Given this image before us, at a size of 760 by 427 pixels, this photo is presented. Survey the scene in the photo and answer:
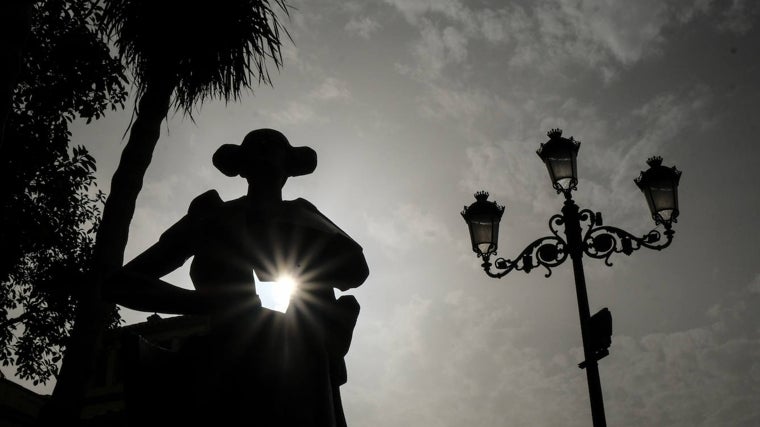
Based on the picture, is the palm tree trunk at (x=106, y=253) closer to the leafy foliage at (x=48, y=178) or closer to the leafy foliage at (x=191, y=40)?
the leafy foliage at (x=191, y=40)

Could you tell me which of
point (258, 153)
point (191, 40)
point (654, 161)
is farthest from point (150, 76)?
point (654, 161)

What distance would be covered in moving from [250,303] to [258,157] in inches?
19.7

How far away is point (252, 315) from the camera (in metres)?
1.52

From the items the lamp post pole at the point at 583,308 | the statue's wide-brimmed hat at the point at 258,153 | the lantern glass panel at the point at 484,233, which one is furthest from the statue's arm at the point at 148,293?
the lantern glass panel at the point at 484,233

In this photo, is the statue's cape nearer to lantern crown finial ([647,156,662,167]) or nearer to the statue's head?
the statue's head

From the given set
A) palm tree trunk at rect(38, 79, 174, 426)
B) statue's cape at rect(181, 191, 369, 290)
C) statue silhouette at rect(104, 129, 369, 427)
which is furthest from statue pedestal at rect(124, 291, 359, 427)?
palm tree trunk at rect(38, 79, 174, 426)

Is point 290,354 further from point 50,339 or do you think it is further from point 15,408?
point 15,408

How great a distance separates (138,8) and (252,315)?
509cm

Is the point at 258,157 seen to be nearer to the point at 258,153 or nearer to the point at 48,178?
the point at 258,153

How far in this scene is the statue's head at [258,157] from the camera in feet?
5.82

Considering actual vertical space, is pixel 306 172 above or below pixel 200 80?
below

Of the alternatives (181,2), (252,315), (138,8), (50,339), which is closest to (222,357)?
(252,315)

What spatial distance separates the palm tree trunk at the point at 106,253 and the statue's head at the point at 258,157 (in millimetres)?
2475

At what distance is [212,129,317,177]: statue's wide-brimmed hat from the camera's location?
178 cm
